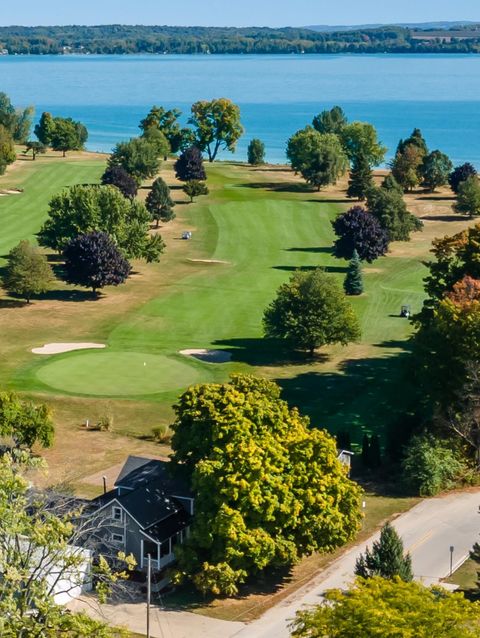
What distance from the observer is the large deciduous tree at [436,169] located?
5965 inches

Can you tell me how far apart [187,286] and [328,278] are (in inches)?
896

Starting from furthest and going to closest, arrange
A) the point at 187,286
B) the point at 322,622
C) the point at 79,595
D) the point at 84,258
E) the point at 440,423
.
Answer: the point at 187,286 → the point at 84,258 → the point at 440,423 → the point at 79,595 → the point at 322,622

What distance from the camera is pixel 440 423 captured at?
60781mm

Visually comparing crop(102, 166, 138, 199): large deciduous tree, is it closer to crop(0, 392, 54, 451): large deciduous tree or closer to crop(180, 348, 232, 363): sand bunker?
crop(180, 348, 232, 363): sand bunker

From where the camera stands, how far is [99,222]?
102 metres

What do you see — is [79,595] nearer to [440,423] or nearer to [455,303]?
[440,423]

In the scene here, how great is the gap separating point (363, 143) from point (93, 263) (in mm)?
Answer: 83285

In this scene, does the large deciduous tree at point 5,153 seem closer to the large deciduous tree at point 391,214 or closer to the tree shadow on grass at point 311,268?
the large deciduous tree at point 391,214

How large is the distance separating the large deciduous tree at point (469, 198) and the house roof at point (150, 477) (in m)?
88.3

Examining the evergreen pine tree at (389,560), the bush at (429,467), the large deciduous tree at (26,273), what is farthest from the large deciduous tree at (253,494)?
the large deciduous tree at (26,273)

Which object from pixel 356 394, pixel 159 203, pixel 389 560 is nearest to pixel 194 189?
pixel 159 203

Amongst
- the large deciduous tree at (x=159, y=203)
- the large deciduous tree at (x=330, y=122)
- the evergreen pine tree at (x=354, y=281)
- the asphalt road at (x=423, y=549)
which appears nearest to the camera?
the asphalt road at (x=423, y=549)

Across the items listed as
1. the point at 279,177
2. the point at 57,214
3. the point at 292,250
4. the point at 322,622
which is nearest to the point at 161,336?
the point at 57,214

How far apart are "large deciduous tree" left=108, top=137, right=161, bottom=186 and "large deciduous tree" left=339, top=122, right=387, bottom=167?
34.1 m
